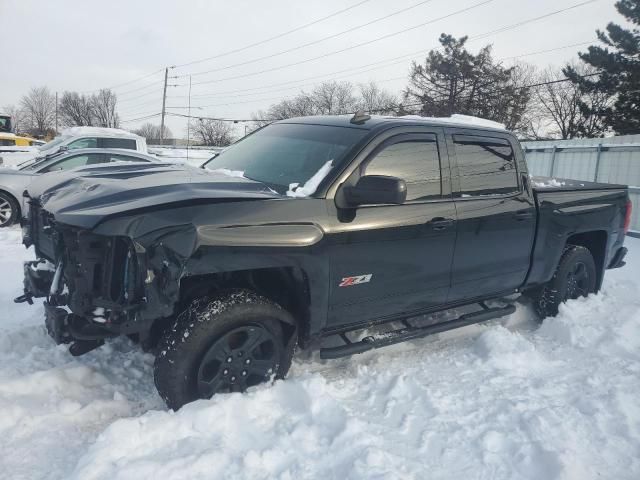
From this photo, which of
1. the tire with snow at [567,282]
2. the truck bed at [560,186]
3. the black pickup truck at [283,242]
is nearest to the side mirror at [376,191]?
the black pickup truck at [283,242]

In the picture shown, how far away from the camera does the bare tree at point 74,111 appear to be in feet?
287

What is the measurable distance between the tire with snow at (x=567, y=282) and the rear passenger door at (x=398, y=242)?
5.20 ft

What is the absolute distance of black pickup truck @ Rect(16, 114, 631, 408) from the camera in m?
2.65

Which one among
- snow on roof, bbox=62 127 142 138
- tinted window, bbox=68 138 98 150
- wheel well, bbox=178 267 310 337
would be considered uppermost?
snow on roof, bbox=62 127 142 138

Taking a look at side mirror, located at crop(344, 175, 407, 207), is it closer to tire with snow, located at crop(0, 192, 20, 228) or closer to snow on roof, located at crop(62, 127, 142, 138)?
tire with snow, located at crop(0, 192, 20, 228)

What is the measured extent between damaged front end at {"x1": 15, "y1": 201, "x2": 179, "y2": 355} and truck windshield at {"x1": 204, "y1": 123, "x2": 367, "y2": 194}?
3.46 feet

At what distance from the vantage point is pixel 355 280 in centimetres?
326

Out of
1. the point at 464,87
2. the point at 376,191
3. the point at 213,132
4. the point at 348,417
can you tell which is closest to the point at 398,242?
the point at 376,191

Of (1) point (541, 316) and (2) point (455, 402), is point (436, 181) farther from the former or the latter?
(1) point (541, 316)

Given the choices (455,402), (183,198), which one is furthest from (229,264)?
(455,402)

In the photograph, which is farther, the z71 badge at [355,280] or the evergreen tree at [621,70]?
the evergreen tree at [621,70]

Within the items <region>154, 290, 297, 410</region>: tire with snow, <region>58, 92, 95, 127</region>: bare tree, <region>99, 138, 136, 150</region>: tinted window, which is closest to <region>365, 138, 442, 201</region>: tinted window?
<region>154, 290, 297, 410</region>: tire with snow

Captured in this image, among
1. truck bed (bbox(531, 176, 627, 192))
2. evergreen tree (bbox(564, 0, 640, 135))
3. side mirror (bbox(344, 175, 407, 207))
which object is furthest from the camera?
evergreen tree (bbox(564, 0, 640, 135))

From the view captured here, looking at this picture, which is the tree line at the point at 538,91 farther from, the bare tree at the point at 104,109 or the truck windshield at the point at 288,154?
the bare tree at the point at 104,109
